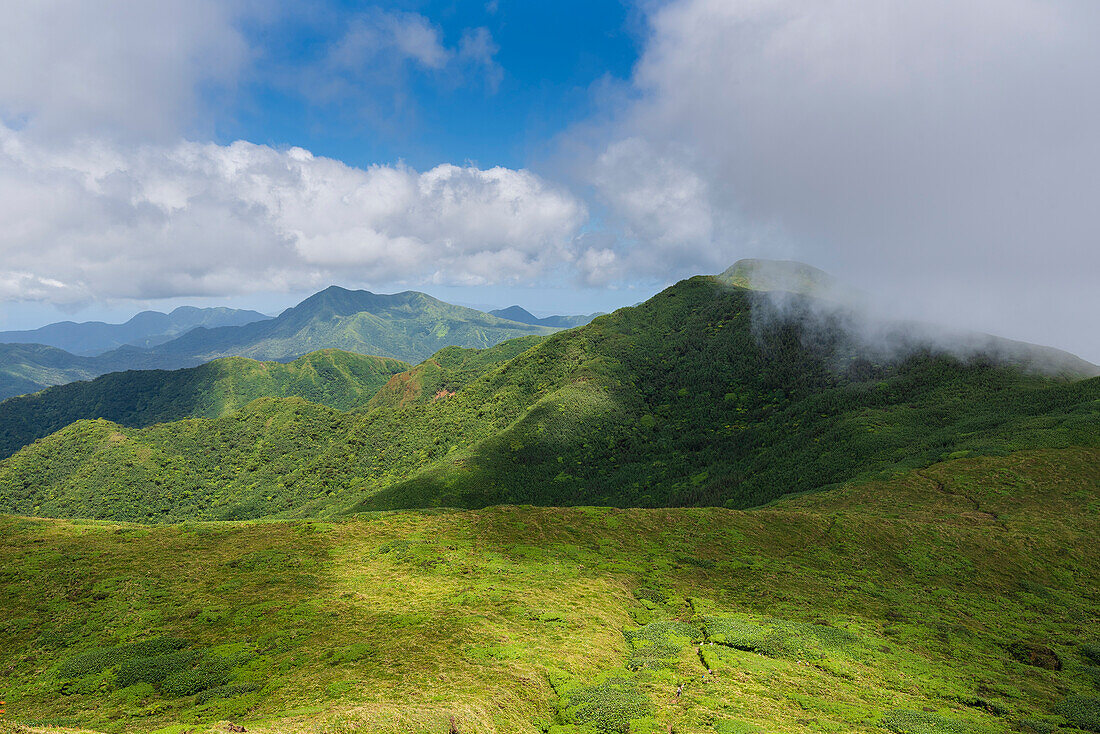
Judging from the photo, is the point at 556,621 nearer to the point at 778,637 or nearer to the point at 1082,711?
the point at 778,637

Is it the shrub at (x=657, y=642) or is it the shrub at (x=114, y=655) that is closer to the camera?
the shrub at (x=114, y=655)

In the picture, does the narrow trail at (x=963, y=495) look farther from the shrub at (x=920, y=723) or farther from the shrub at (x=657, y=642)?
the shrub at (x=657, y=642)

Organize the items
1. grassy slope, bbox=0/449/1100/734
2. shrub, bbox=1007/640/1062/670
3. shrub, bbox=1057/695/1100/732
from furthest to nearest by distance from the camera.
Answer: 1. shrub, bbox=1007/640/1062/670
2. shrub, bbox=1057/695/1100/732
3. grassy slope, bbox=0/449/1100/734

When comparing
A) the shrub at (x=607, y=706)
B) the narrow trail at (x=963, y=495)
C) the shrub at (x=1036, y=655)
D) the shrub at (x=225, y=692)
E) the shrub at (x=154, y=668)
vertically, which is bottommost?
the shrub at (x=1036, y=655)

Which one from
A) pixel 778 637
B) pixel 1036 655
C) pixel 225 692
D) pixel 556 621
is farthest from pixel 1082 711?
pixel 225 692

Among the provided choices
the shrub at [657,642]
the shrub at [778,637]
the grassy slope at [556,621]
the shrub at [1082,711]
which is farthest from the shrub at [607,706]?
the shrub at [1082,711]

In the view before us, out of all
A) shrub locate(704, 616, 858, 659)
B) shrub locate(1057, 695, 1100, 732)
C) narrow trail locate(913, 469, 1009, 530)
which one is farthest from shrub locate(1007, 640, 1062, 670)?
narrow trail locate(913, 469, 1009, 530)

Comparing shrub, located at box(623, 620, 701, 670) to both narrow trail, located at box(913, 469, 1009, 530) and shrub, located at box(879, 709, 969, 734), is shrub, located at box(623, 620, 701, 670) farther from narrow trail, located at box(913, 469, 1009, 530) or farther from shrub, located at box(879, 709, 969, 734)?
narrow trail, located at box(913, 469, 1009, 530)

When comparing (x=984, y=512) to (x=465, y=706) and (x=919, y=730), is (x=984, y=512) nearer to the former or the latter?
(x=919, y=730)
